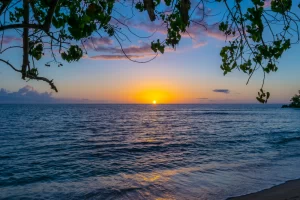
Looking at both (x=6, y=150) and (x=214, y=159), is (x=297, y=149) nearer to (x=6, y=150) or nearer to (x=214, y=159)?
(x=214, y=159)

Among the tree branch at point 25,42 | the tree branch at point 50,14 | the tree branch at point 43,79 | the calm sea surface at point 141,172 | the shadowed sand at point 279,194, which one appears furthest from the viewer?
the calm sea surface at point 141,172

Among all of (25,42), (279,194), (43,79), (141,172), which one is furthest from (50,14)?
(141,172)

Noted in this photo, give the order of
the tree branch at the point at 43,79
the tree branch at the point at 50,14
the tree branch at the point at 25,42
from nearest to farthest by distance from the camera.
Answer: the tree branch at the point at 50,14 → the tree branch at the point at 25,42 → the tree branch at the point at 43,79

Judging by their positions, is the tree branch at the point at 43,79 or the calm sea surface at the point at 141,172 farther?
the calm sea surface at the point at 141,172

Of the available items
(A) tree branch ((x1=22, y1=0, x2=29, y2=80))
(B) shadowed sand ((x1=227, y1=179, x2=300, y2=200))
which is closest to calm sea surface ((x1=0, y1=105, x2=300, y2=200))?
(B) shadowed sand ((x1=227, y1=179, x2=300, y2=200))

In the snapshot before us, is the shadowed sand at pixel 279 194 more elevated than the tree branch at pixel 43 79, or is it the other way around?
the tree branch at pixel 43 79

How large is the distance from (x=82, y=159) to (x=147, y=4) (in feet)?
53.5

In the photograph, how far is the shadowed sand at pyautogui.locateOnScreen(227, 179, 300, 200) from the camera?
30.8 ft

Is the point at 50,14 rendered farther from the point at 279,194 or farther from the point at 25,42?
the point at 279,194

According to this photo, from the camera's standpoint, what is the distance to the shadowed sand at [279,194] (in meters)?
9.39

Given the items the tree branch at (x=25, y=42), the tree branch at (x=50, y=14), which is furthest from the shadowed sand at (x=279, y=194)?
the tree branch at (x=50, y=14)

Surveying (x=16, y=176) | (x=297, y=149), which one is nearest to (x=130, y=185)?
(x=16, y=176)

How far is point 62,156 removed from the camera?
1847 cm

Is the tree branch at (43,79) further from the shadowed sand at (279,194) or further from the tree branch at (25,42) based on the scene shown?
the shadowed sand at (279,194)
